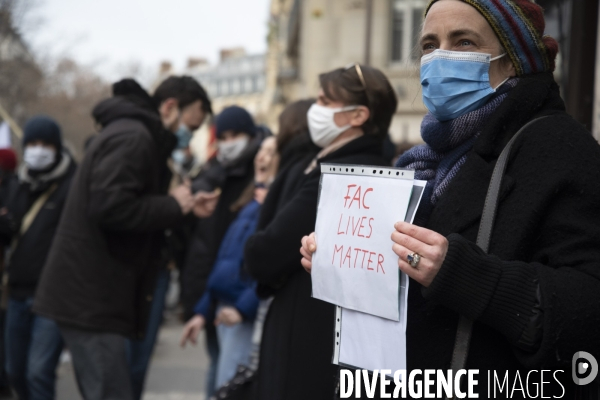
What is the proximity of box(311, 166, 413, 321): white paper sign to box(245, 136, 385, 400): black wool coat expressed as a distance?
2.46 ft

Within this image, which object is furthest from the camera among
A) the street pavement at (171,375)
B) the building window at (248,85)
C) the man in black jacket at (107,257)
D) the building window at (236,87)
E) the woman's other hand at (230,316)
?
the building window at (236,87)

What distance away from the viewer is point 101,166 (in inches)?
161

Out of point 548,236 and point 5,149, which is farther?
point 5,149

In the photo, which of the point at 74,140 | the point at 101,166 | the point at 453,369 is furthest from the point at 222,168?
the point at 74,140

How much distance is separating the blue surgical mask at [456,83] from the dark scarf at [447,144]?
0.08 feet

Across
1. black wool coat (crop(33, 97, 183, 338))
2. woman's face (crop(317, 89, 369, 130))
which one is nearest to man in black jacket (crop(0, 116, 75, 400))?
black wool coat (crop(33, 97, 183, 338))

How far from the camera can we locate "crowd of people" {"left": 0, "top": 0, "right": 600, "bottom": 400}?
191 cm

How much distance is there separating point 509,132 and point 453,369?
64 cm

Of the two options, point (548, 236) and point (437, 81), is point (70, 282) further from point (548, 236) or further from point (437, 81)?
point (548, 236)

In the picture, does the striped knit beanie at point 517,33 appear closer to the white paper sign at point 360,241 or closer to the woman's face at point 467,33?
the woman's face at point 467,33

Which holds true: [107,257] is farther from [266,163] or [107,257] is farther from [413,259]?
[413,259]

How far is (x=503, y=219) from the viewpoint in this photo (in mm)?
1981

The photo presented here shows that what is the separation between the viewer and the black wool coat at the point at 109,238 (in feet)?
13.1

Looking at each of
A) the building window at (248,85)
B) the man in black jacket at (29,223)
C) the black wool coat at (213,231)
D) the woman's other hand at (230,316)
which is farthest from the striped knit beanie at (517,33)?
the building window at (248,85)
